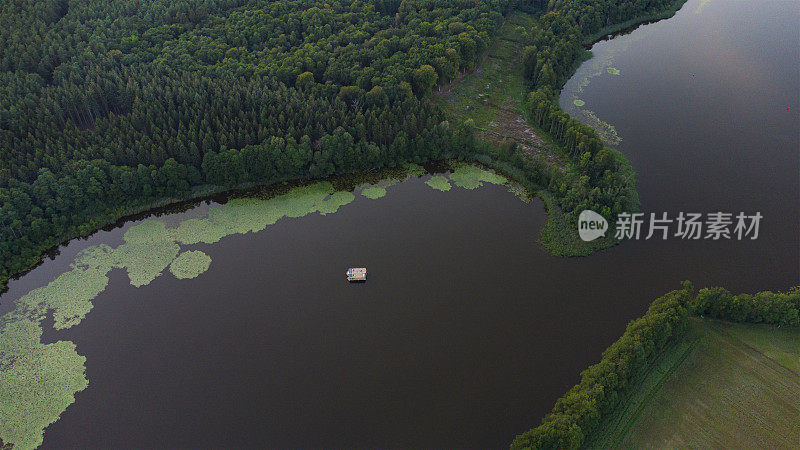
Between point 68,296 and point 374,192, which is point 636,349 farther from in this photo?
point 68,296

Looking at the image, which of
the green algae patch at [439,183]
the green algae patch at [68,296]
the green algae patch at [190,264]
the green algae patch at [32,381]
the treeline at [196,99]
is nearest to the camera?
the green algae patch at [32,381]

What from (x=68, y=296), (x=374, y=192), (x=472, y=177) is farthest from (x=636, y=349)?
(x=68, y=296)

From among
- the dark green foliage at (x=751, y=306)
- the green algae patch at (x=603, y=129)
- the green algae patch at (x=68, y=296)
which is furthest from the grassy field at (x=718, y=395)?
the green algae patch at (x=68, y=296)

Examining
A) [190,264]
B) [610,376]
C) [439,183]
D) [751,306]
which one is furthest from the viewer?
[439,183]

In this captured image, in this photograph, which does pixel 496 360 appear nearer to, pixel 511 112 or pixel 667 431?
pixel 667 431

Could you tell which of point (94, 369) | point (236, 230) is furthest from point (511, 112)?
point (94, 369)

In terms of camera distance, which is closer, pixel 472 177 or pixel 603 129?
pixel 472 177

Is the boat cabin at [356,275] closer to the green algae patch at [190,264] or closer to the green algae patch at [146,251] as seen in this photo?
the green algae patch at [190,264]
